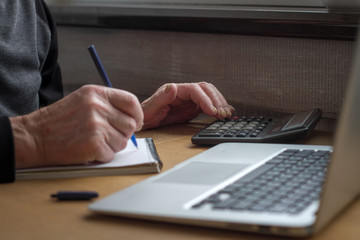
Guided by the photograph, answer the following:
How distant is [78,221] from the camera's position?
2.14 ft

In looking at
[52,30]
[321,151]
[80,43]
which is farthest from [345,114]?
[80,43]

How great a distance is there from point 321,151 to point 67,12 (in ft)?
4.08

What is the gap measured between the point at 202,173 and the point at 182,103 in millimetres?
496

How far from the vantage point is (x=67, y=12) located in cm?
185

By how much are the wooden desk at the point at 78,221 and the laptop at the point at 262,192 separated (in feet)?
0.04

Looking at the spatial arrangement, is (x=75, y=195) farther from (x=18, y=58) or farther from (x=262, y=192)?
(x=18, y=58)

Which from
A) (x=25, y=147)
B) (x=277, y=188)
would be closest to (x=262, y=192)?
(x=277, y=188)

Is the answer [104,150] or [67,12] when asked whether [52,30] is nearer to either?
[67,12]

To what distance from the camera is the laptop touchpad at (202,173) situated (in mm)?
746

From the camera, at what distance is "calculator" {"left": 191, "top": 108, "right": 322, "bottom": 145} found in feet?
3.34

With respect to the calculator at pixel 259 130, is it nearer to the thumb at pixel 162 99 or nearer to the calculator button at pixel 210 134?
the calculator button at pixel 210 134

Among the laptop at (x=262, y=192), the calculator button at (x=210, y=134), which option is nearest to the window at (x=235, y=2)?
the calculator button at (x=210, y=134)

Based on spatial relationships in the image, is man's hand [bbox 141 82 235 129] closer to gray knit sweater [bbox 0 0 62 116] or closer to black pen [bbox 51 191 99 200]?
gray knit sweater [bbox 0 0 62 116]

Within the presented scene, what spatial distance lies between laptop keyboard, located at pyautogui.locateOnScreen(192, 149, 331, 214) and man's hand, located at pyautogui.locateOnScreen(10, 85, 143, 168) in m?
0.25
